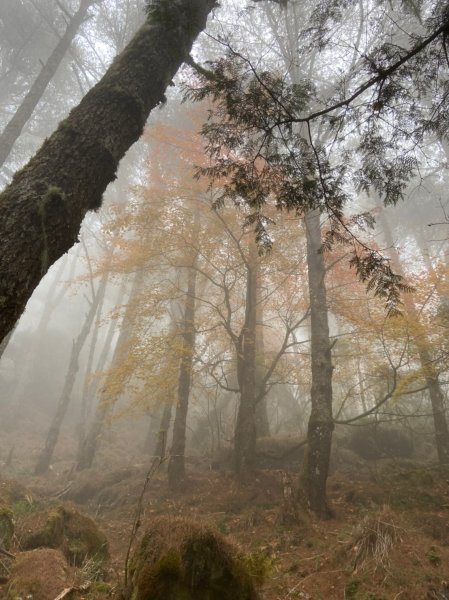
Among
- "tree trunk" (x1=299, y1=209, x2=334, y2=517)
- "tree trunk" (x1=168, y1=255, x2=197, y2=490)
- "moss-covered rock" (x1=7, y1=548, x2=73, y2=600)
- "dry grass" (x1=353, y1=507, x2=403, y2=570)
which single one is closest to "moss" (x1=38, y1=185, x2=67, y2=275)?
"moss-covered rock" (x1=7, y1=548, x2=73, y2=600)

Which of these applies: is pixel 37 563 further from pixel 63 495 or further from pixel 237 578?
pixel 63 495

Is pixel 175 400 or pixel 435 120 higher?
pixel 435 120

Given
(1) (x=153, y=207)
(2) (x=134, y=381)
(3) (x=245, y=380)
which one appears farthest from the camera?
(2) (x=134, y=381)

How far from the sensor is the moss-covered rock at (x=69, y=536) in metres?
5.13

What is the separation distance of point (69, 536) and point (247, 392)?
17.0 feet

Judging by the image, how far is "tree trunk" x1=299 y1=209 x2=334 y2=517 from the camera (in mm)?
7137

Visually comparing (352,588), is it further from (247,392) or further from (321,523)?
(247,392)

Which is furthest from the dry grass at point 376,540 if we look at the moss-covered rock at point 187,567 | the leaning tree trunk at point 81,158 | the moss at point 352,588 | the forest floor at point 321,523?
the leaning tree trunk at point 81,158

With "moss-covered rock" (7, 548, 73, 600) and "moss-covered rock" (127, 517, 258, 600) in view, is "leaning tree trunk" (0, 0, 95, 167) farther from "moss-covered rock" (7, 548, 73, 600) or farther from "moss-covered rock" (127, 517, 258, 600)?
"moss-covered rock" (127, 517, 258, 600)

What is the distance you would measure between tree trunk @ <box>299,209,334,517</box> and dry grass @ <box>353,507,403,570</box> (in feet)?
5.21

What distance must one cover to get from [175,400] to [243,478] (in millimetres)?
2617

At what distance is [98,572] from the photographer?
444 cm

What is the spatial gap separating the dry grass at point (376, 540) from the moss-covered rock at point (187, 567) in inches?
87.1

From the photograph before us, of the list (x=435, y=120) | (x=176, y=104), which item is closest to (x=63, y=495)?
(x=435, y=120)
